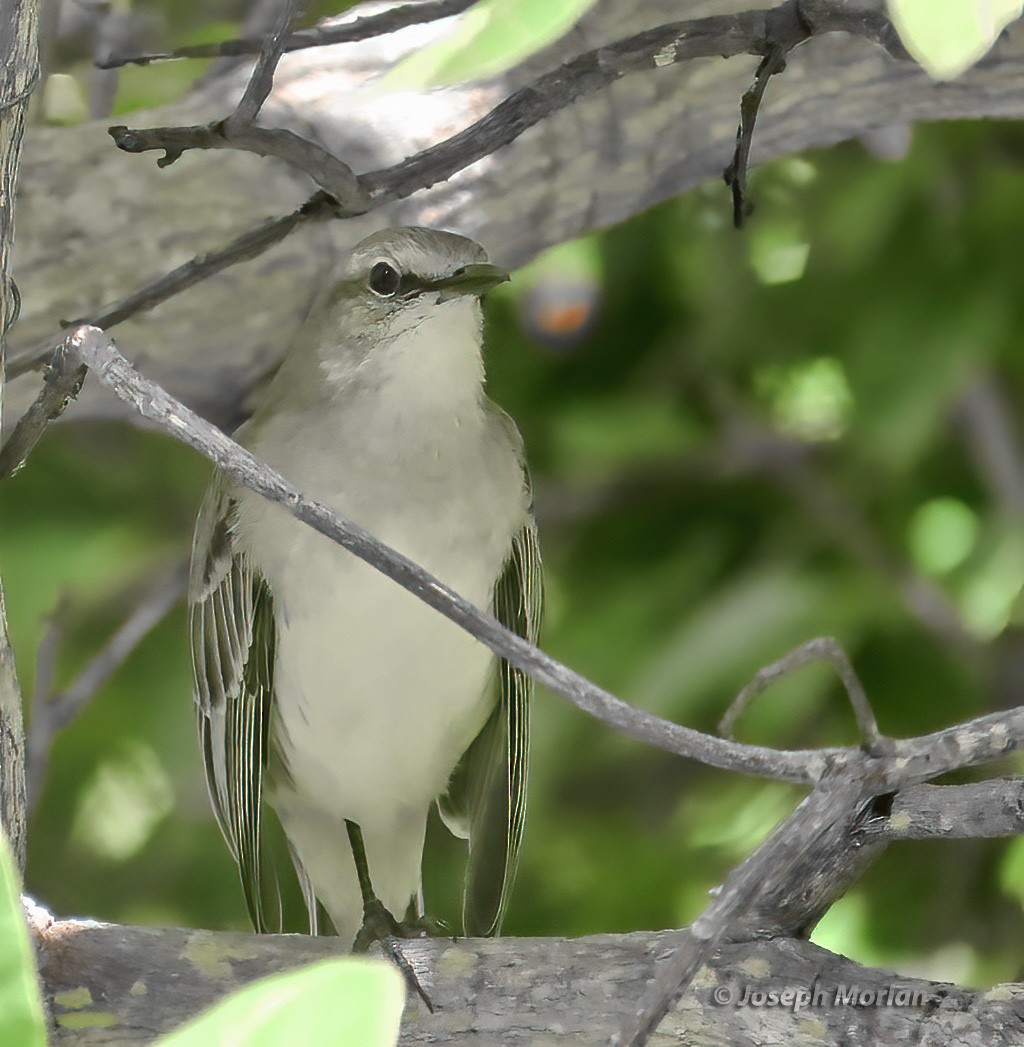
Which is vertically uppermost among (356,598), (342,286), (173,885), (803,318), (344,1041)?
(803,318)

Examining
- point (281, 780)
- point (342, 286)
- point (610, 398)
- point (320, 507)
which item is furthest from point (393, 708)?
point (610, 398)

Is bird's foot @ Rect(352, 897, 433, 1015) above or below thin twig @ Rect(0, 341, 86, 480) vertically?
below

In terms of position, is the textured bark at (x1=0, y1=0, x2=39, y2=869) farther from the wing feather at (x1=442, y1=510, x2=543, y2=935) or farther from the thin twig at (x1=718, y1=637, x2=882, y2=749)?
the wing feather at (x1=442, y1=510, x2=543, y2=935)

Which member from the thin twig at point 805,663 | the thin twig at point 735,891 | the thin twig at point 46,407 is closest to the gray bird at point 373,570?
the thin twig at point 46,407

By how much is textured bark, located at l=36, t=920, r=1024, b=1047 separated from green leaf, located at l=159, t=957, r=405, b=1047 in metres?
0.91

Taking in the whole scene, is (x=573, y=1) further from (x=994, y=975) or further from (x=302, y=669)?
(x=994, y=975)

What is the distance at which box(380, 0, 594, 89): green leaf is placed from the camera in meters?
0.80

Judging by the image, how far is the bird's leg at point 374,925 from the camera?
1.59m

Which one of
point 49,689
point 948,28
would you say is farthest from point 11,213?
point 49,689

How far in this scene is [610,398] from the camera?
122 inches

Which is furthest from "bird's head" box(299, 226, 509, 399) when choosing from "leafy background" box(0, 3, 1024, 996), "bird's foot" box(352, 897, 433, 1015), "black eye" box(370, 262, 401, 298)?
"leafy background" box(0, 3, 1024, 996)

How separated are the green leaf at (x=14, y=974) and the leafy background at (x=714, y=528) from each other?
210 centimetres

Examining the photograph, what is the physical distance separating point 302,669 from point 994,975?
1.66m

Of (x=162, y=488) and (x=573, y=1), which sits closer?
(x=573, y=1)
